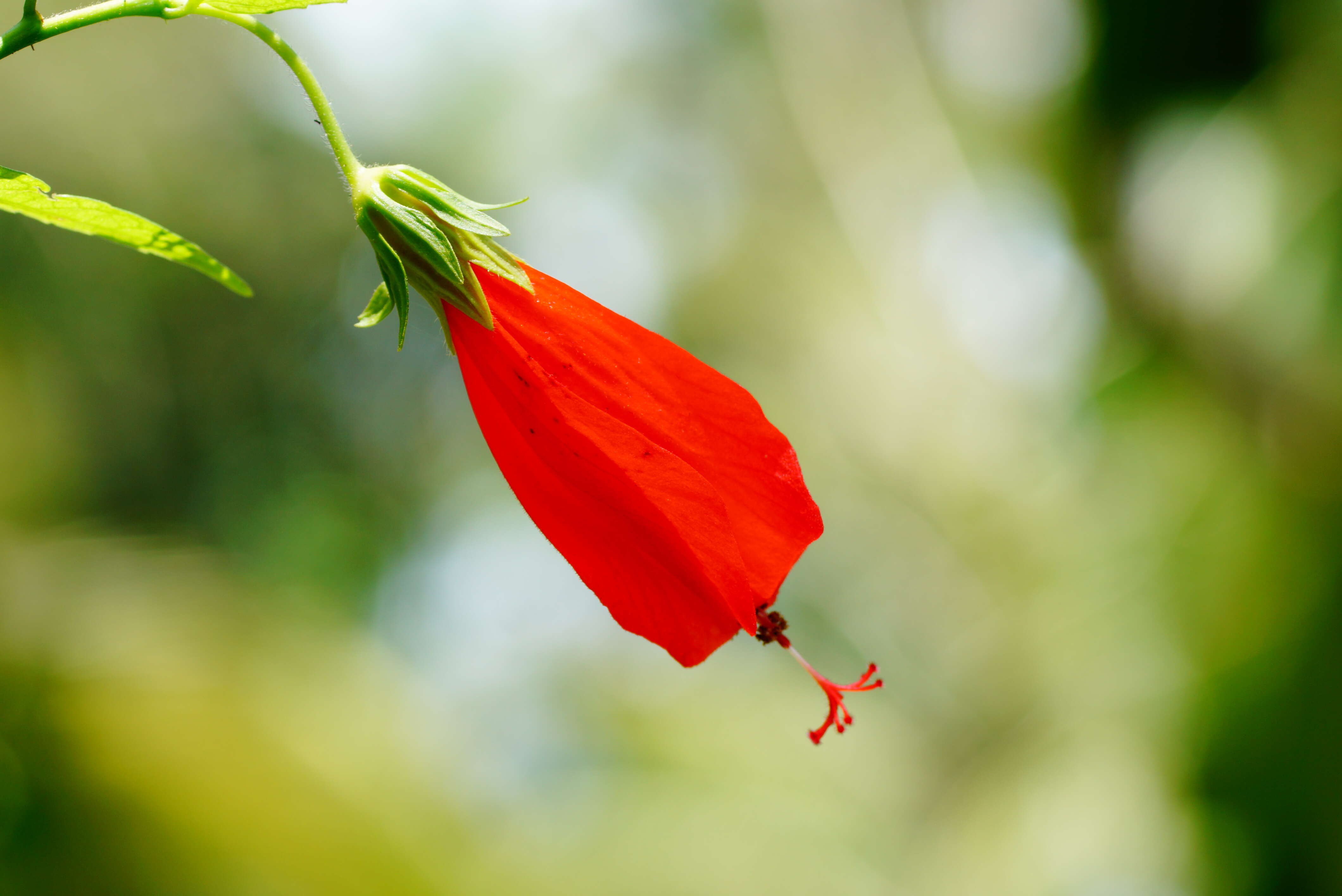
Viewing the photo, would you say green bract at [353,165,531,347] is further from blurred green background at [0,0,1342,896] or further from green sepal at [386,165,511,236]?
blurred green background at [0,0,1342,896]

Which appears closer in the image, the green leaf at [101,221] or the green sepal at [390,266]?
the green leaf at [101,221]

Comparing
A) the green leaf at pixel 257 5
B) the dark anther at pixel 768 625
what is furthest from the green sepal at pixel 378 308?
the dark anther at pixel 768 625

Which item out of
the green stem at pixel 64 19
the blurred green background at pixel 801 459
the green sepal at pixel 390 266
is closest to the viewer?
the green stem at pixel 64 19

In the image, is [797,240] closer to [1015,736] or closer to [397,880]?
[1015,736]

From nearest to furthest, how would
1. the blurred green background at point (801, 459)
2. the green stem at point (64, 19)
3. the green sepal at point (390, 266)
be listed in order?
the green stem at point (64, 19)
the green sepal at point (390, 266)
the blurred green background at point (801, 459)

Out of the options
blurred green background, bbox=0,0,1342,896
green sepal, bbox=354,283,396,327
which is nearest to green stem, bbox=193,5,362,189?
green sepal, bbox=354,283,396,327

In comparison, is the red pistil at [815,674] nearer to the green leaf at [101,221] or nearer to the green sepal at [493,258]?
the green sepal at [493,258]
